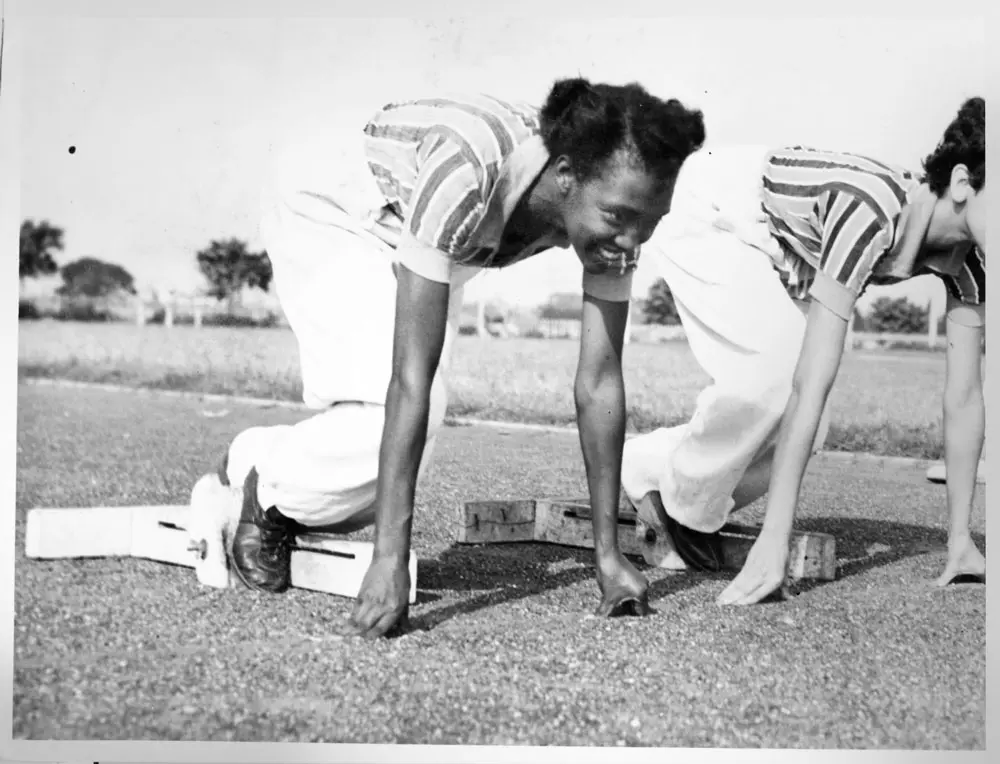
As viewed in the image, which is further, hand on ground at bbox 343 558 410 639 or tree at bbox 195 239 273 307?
tree at bbox 195 239 273 307

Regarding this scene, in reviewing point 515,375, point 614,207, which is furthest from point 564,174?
point 515,375

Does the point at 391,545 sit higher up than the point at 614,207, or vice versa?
the point at 614,207

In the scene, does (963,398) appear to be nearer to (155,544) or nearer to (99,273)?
(155,544)

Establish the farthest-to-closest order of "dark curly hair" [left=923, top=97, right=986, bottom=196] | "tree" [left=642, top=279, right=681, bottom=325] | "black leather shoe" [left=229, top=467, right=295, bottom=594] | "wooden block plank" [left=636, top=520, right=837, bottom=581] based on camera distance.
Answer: "tree" [left=642, top=279, right=681, bottom=325]
"wooden block plank" [left=636, top=520, right=837, bottom=581]
"dark curly hair" [left=923, top=97, right=986, bottom=196]
"black leather shoe" [left=229, top=467, right=295, bottom=594]

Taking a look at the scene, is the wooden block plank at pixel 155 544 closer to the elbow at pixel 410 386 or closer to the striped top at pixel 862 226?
the elbow at pixel 410 386

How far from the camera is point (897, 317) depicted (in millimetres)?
5625

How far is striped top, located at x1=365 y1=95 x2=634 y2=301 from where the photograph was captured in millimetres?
4520

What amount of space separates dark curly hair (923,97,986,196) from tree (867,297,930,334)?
55 cm

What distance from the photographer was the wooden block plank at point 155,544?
480cm

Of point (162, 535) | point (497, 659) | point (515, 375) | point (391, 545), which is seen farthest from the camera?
point (515, 375)

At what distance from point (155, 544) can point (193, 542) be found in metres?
0.31

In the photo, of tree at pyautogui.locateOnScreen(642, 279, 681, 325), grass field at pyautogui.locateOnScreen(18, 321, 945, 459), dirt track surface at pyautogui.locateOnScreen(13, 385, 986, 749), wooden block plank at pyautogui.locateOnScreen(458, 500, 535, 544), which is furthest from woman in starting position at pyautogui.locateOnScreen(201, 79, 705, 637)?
tree at pyautogui.locateOnScreen(642, 279, 681, 325)

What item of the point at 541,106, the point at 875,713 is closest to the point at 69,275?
the point at 541,106

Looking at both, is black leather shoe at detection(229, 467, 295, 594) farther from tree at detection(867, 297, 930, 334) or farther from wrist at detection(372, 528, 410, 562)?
tree at detection(867, 297, 930, 334)
